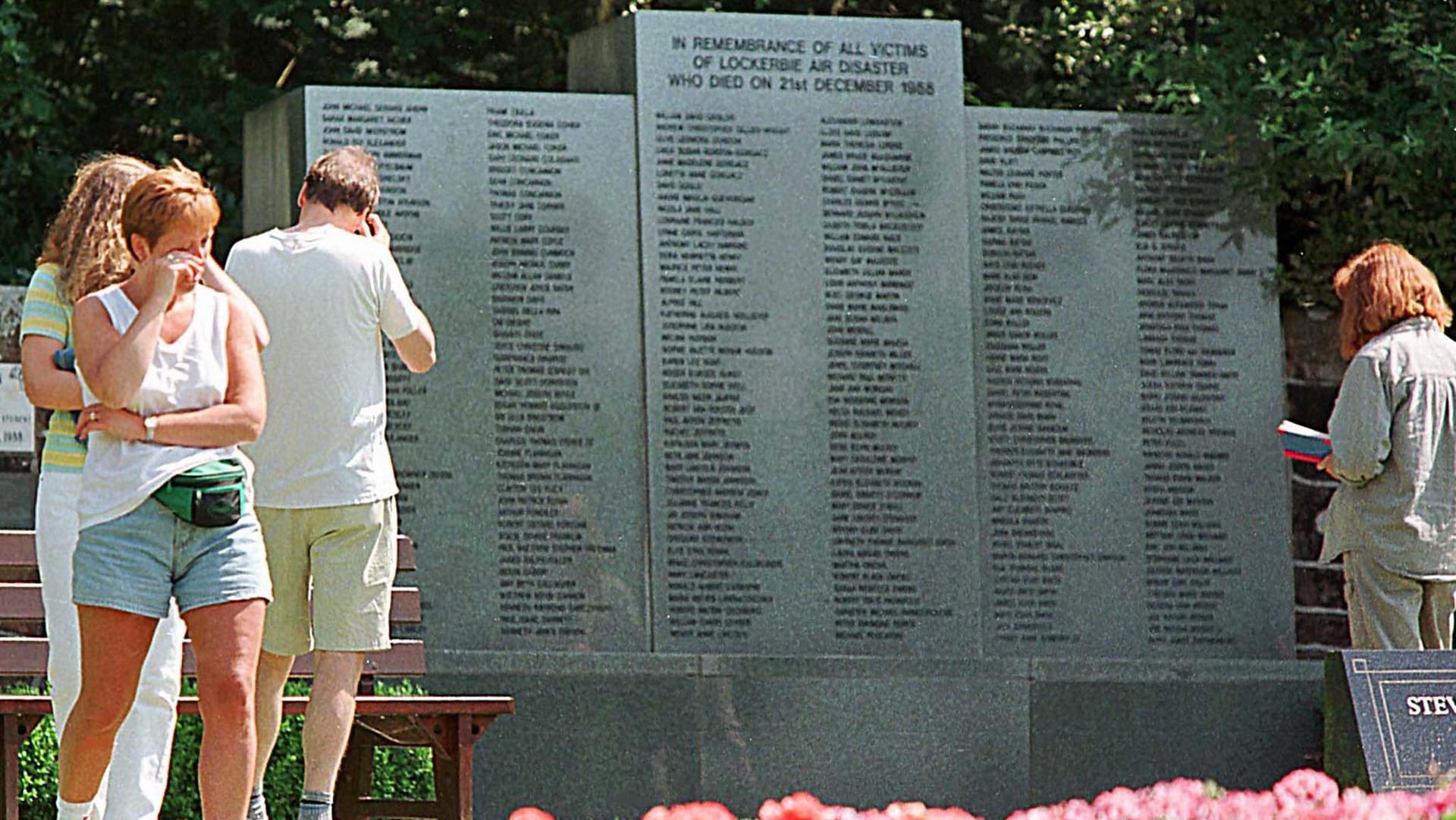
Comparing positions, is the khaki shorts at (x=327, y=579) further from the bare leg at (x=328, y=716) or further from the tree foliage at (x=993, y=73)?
the tree foliage at (x=993, y=73)

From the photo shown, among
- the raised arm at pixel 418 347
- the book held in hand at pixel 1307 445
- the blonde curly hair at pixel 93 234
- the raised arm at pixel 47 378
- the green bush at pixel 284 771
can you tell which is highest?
the blonde curly hair at pixel 93 234

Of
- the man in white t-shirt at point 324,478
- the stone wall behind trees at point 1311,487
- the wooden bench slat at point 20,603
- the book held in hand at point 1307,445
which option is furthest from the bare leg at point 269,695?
the stone wall behind trees at point 1311,487

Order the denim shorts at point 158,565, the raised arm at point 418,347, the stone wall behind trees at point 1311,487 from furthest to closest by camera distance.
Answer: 1. the stone wall behind trees at point 1311,487
2. the raised arm at point 418,347
3. the denim shorts at point 158,565

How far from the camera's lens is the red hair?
7.16 m

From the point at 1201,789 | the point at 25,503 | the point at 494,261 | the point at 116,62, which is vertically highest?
the point at 116,62

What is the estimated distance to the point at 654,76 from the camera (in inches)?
337

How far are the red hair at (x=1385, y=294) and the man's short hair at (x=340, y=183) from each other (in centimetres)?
316

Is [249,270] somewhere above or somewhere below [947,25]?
below

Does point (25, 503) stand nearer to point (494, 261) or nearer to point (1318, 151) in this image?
point (494, 261)

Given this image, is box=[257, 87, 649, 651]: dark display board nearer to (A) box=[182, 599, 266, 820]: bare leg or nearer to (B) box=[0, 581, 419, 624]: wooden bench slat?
(B) box=[0, 581, 419, 624]: wooden bench slat

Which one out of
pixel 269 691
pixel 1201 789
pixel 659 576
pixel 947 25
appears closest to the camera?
pixel 1201 789

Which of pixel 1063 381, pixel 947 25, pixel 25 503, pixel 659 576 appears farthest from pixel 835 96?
pixel 25 503

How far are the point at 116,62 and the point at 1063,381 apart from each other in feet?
17.3

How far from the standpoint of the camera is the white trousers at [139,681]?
4.99 metres
